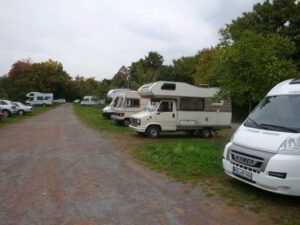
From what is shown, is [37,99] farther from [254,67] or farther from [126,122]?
[254,67]

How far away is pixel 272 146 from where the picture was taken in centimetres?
681

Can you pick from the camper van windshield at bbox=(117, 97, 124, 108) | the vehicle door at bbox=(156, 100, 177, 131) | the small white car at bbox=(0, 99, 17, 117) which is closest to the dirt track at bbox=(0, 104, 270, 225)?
the vehicle door at bbox=(156, 100, 177, 131)

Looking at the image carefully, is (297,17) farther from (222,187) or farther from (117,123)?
(222,187)

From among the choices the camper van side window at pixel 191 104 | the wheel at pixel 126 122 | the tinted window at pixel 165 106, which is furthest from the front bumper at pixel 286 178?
the wheel at pixel 126 122

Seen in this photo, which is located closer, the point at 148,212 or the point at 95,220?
the point at 95,220

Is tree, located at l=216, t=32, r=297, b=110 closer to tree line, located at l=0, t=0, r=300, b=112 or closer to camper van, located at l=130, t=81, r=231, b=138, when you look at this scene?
tree line, located at l=0, t=0, r=300, b=112

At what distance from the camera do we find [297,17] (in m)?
32.2

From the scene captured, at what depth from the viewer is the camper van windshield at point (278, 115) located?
7.21 m

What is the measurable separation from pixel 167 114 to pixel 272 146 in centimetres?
1180

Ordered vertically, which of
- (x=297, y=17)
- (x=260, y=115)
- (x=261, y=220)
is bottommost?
(x=261, y=220)

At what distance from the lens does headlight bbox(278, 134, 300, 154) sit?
21.5 ft

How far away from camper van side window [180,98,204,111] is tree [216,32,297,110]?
4.40 m

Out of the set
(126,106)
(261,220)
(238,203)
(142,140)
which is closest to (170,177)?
(238,203)

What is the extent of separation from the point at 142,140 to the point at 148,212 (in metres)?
11.1
